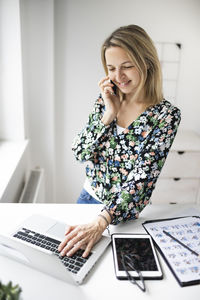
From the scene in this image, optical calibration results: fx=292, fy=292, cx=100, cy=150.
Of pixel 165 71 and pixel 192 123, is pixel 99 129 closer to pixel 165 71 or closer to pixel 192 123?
pixel 165 71

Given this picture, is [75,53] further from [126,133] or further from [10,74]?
[126,133]

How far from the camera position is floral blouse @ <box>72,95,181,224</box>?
1.07m

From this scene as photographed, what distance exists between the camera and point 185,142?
2396 millimetres

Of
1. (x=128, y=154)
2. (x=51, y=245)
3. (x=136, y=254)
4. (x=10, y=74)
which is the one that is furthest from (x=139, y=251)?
(x=10, y=74)

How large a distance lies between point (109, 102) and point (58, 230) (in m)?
0.64

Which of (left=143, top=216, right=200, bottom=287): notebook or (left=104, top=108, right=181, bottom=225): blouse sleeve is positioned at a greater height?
(left=104, top=108, right=181, bottom=225): blouse sleeve

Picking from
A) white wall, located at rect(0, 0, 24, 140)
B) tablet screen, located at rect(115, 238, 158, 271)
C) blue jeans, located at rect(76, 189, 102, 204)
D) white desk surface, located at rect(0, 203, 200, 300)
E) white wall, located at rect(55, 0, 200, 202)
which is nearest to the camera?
white desk surface, located at rect(0, 203, 200, 300)

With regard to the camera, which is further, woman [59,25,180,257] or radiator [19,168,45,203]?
radiator [19,168,45,203]

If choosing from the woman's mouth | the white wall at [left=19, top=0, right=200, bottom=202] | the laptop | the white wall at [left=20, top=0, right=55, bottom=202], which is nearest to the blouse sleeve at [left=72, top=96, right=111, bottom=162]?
the woman's mouth

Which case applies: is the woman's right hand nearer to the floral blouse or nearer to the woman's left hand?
the floral blouse

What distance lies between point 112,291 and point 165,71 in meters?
2.17

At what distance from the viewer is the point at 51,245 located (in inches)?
35.5

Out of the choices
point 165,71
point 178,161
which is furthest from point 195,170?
point 165,71

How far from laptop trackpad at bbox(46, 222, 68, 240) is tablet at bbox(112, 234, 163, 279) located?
6.6 inches
